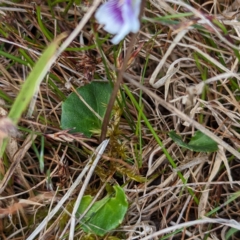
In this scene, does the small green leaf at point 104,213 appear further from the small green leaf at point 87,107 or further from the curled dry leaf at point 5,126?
the curled dry leaf at point 5,126

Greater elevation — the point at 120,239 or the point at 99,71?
the point at 99,71

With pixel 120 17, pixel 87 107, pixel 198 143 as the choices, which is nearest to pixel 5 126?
pixel 120 17

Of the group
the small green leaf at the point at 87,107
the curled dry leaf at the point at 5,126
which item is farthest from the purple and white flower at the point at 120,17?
the small green leaf at the point at 87,107

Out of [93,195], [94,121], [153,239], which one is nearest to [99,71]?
[94,121]

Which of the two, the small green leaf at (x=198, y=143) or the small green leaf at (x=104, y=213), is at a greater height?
the small green leaf at (x=198, y=143)

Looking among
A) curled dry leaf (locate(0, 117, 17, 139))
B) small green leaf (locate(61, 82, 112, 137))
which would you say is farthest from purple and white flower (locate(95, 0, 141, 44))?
small green leaf (locate(61, 82, 112, 137))

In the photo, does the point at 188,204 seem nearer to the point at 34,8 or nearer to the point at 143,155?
the point at 143,155

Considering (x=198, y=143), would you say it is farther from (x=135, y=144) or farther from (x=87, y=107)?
(x=87, y=107)
